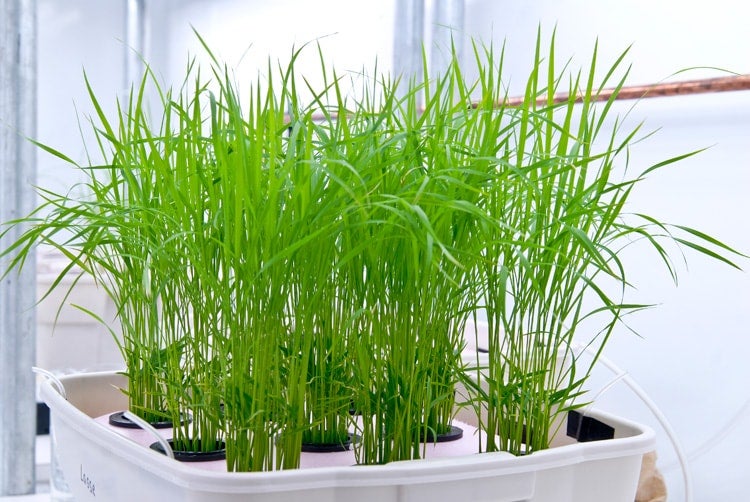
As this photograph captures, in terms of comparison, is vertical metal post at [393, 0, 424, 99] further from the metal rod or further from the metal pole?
the metal pole

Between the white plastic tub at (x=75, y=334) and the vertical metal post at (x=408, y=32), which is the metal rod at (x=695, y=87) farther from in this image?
the white plastic tub at (x=75, y=334)

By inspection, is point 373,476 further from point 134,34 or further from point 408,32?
point 134,34

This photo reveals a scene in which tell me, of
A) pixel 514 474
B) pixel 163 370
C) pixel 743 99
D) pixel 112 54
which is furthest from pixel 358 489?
pixel 112 54

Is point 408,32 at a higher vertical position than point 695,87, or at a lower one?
higher

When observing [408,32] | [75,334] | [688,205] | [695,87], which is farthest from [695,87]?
[75,334]

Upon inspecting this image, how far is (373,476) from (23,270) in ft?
4.32

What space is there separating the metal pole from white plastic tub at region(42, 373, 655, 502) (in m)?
1.11

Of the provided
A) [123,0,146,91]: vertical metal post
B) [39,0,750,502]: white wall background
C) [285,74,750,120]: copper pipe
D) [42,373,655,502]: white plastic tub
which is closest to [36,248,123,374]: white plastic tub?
[39,0,750,502]: white wall background

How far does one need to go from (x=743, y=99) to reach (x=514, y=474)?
1335 millimetres

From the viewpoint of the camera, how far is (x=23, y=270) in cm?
159

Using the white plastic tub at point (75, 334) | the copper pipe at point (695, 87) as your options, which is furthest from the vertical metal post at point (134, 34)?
the copper pipe at point (695, 87)

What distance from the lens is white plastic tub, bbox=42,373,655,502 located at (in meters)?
0.42

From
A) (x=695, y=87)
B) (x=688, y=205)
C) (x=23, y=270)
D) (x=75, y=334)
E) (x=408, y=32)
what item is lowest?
(x=75, y=334)

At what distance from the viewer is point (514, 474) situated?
47 cm
